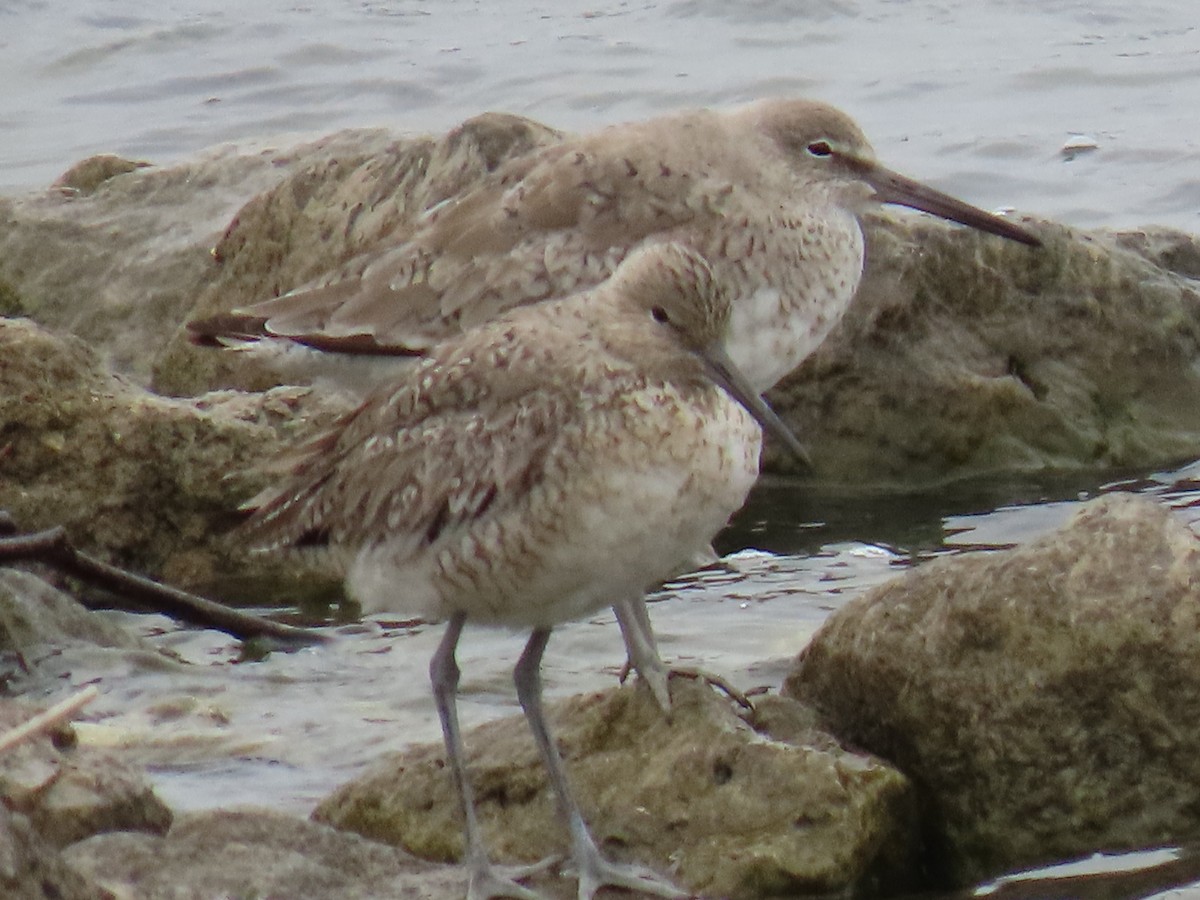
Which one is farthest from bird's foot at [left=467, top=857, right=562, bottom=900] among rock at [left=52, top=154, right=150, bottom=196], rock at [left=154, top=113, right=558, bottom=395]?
rock at [left=52, top=154, right=150, bottom=196]

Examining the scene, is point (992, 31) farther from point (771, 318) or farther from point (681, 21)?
point (771, 318)

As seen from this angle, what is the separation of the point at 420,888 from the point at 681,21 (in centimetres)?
1242

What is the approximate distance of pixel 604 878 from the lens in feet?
17.0

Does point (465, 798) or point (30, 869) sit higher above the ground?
point (30, 869)

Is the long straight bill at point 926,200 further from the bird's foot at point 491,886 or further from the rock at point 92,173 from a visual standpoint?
the rock at point 92,173

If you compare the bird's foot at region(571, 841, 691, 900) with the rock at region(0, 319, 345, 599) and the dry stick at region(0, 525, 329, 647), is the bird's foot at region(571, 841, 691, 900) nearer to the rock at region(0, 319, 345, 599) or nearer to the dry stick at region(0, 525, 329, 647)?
the dry stick at region(0, 525, 329, 647)

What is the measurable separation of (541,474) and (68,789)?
1.33 m

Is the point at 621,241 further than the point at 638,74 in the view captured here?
No

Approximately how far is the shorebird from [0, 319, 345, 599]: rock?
1930mm

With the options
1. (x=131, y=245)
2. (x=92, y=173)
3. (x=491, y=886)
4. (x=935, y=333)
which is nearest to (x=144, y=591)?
(x=491, y=886)

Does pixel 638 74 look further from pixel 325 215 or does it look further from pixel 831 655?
pixel 831 655

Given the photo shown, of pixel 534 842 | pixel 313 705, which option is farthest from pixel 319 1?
pixel 534 842

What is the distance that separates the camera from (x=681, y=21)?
1672cm

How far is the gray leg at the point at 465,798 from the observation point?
16.7ft
